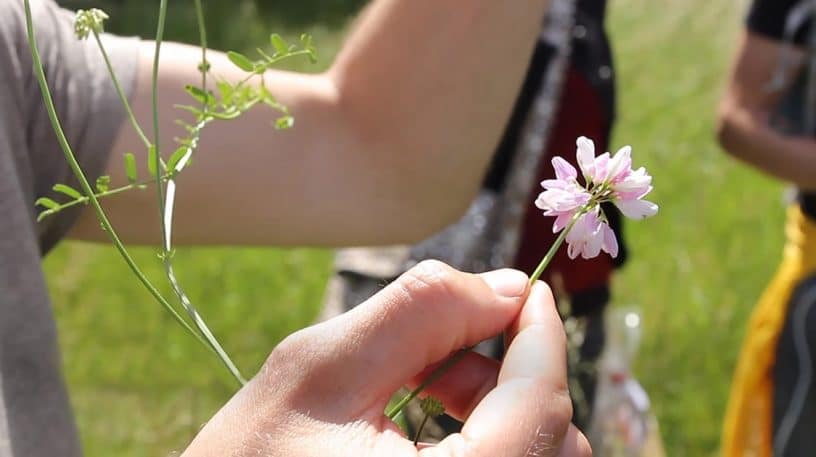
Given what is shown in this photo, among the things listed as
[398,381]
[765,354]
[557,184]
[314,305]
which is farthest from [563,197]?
[314,305]

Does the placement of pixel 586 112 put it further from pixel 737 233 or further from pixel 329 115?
pixel 737 233

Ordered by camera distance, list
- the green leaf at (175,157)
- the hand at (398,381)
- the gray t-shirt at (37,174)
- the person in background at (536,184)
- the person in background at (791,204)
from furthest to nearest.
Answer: the person in background at (791,204) < the person in background at (536,184) < the gray t-shirt at (37,174) < the green leaf at (175,157) < the hand at (398,381)

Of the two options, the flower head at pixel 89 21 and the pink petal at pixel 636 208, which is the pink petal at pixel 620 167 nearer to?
the pink petal at pixel 636 208

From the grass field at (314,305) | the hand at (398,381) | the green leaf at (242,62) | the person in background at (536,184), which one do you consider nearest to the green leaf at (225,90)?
the green leaf at (242,62)

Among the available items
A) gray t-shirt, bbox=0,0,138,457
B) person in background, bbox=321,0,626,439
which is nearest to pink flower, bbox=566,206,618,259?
gray t-shirt, bbox=0,0,138,457

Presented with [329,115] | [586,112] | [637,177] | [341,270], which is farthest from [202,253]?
[637,177]

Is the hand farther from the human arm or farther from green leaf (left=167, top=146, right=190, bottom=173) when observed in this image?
the human arm

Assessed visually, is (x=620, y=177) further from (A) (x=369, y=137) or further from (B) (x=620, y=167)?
(A) (x=369, y=137)
